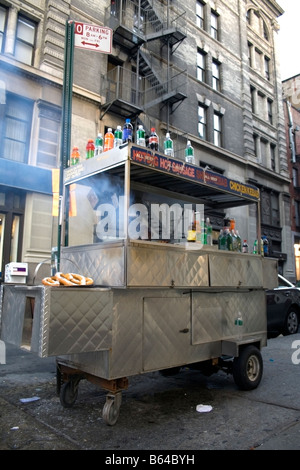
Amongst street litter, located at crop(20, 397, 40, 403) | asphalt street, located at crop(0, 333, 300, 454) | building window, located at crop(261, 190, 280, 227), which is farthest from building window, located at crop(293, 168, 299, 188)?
→ street litter, located at crop(20, 397, 40, 403)

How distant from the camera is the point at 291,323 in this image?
1041 cm

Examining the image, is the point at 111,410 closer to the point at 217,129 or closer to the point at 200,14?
the point at 217,129

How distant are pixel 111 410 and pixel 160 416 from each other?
73cm

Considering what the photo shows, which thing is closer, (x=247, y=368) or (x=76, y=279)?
(x=76, y=279)

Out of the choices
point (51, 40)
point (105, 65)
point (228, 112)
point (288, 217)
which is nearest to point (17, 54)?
point (51, 40)

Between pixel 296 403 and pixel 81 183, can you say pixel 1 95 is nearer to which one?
pixel 81 183

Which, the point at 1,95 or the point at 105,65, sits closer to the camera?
the point at 1,95

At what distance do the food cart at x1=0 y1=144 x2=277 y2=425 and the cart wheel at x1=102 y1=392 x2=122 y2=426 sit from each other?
0.01 meters

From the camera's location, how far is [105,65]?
15195mm

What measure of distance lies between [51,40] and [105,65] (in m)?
2.70

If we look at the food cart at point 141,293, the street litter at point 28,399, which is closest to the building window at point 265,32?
the food cart at point 141,293

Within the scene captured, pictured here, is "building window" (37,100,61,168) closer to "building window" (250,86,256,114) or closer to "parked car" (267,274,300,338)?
"parked car" (267,274,300,338)

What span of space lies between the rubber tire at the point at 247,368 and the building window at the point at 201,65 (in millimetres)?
18914

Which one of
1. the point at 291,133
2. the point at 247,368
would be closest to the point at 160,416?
the point at 247,368
